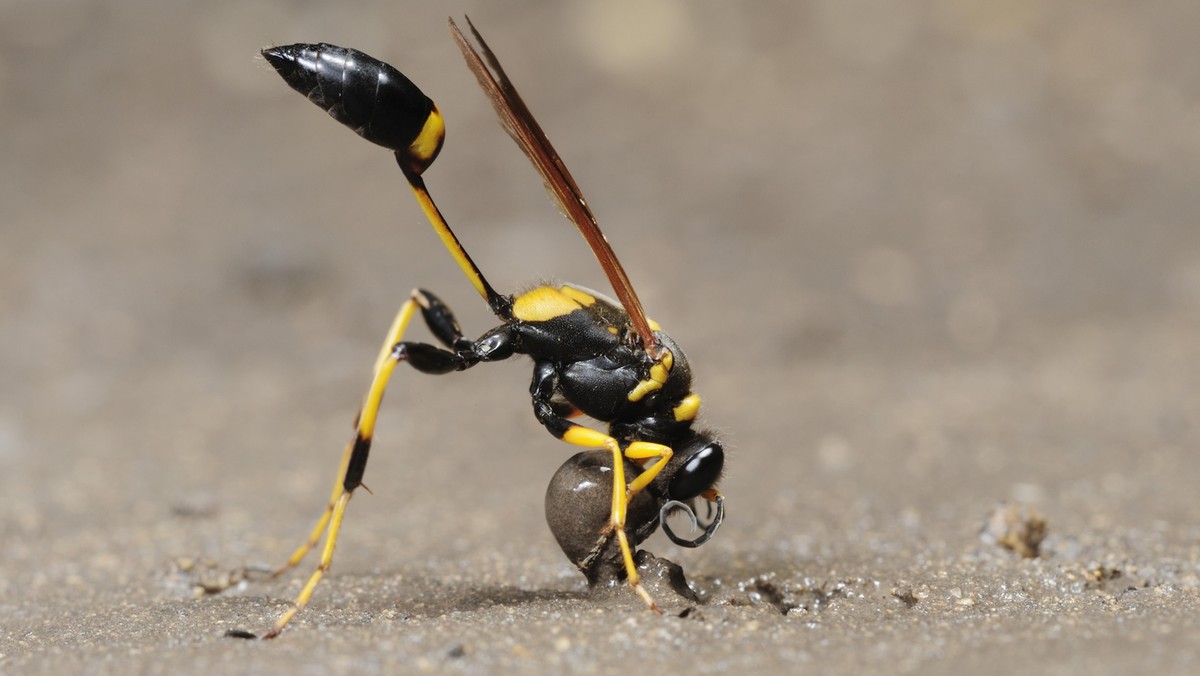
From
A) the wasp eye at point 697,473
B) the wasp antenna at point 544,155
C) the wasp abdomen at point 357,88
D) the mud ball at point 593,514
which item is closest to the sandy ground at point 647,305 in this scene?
the mud ball at point 593,514

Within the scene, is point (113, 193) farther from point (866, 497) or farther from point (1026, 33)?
point (1026, 33)

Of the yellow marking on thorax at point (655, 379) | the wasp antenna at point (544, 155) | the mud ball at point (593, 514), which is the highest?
the wasp antenna at point (544, 155)

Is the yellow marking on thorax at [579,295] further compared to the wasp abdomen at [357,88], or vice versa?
the yellow marking on thorax at [579,295]

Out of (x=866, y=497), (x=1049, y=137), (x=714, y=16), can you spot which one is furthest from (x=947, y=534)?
(x=714, y=16)

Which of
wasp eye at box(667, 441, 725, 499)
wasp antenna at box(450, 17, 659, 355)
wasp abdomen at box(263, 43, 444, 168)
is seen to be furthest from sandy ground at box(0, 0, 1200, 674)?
wasp abdomen at box(263, 43, 444, 168)

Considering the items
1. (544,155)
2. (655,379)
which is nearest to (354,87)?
(544,155)

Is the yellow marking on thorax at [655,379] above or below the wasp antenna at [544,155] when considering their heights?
below

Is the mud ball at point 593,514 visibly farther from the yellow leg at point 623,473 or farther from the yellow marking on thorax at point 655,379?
the yellow marking on thorax at point 655,379

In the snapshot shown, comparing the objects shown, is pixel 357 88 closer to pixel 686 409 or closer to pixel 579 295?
pixel 579 295
